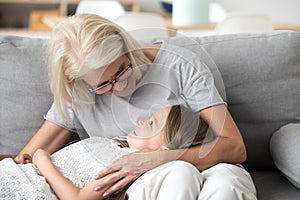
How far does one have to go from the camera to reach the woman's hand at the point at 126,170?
147 cm

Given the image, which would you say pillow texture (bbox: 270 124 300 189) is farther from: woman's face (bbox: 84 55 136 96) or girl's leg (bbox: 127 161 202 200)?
woman's face (bbox: 84 55 136 96)

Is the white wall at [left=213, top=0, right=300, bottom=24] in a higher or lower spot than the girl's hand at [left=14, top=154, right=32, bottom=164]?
lower

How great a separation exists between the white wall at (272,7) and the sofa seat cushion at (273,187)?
3.54m

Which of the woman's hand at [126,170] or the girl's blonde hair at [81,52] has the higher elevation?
the girl's blonde hair at [81,52]

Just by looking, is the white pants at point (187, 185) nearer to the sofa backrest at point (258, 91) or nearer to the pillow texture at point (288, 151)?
the pillow texture at point (288, 151)

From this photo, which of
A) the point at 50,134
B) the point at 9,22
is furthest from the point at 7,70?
the point at 9,22

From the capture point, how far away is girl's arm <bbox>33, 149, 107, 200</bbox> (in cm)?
147

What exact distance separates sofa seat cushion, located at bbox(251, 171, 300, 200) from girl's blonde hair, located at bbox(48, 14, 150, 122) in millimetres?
487

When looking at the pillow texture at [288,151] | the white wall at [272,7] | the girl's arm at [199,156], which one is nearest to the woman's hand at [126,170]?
the girl's arm at [199,156]

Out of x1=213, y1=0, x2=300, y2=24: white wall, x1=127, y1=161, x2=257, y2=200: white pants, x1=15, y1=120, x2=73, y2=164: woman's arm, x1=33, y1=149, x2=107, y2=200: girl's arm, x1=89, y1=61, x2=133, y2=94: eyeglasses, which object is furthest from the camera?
x1=213, y1=0, x2=300, y2=24: white wall

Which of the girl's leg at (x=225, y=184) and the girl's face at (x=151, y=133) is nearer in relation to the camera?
the girl's leg at (x=225, y=184)

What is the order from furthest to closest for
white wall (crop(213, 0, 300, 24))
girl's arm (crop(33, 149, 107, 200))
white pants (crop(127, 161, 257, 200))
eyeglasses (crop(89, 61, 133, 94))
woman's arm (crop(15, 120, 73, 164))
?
white wall (crop(213, 0, 300, 24))
woman's arm (crop(15, 120, 73, 164))
eyeglasses (crop(89, 61, 133, 94))
girl's arm (crop(33, 149, 107, 200))
white pants (crop(127, 161, 257, 200))

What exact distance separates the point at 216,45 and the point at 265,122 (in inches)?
11.4

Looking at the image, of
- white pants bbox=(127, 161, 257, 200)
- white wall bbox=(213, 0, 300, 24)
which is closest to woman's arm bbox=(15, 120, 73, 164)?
white pants bbox=(127, 161, 257, 200)
